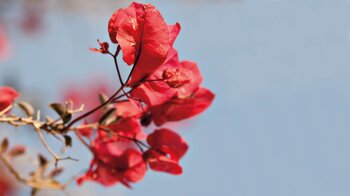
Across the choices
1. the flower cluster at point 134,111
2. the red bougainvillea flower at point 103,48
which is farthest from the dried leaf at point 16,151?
the red bougainvillea flower at point 103,48

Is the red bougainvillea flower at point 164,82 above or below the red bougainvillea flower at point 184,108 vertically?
above

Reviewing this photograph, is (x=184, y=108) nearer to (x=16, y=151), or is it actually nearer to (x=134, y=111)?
(x=134, y=111)

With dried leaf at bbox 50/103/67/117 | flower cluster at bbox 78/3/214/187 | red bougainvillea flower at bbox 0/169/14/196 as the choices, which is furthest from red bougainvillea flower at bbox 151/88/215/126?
red bougainvillea flower at bbox 0/169/14/196

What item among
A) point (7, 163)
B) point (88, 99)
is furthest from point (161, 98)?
point (88, 99)

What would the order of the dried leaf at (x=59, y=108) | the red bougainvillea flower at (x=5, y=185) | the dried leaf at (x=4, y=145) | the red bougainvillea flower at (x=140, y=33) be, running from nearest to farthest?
the red bougainvillea flower at (x=140, y=33)
the dried leaf at (x=59, y=108)
the dried leaf at (x=4, y=145)
the red bougainvillea flower at (x=5, y=185)

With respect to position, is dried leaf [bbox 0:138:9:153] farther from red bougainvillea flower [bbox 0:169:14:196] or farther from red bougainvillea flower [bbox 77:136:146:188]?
red bougainvillea flower [bbox 0:169:14:196]

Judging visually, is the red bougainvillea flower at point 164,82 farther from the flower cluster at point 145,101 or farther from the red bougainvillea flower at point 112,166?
the red bougainvillea flower at point 112,166

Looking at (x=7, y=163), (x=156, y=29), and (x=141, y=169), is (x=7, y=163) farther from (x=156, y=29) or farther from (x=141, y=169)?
(x=156, y=29)

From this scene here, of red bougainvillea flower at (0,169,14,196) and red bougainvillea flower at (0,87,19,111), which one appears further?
red bougainvillea flower at (0,169,14,196)
